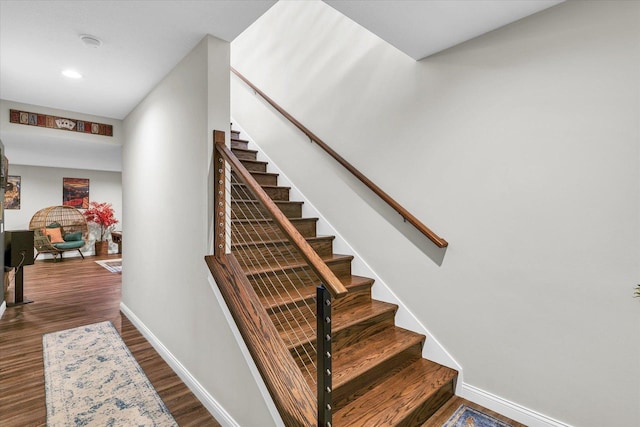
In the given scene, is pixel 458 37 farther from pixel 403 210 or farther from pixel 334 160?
pixel 334 160

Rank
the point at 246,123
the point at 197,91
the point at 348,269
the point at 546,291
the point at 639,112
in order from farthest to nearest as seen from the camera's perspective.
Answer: the point at 246,123 → the point at 348,269 → the point at 197,91 → the point at 546,291 → the point at 639,112

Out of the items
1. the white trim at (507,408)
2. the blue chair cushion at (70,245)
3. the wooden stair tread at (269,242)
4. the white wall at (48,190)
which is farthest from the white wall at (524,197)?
the white wall at (48,190)

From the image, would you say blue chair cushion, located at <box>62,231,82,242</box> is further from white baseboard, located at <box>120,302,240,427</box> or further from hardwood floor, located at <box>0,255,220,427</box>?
white baseboard, located at <box>120,302,240,427</box>

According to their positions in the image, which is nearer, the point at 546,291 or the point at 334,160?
the point at 546,291

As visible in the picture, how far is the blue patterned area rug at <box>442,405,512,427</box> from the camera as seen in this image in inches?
68.9

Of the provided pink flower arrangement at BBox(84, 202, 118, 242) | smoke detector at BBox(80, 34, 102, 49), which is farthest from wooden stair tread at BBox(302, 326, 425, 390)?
pink flower arrangement at BBox(84, 202, 118, 242)

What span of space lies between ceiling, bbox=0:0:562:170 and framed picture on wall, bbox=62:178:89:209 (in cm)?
715

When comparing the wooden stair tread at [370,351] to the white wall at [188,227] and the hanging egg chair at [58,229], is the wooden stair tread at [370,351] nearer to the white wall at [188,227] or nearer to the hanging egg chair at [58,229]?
the white wall at [188,227]

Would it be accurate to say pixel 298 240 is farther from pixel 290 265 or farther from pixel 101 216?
pixel 101 216

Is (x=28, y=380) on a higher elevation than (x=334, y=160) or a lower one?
lower

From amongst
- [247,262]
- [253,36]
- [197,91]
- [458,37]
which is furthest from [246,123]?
[458,37]

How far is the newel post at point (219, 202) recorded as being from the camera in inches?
76.5

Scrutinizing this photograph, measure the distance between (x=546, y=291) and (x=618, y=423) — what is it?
66 centimetres

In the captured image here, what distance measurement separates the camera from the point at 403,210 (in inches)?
90.3
